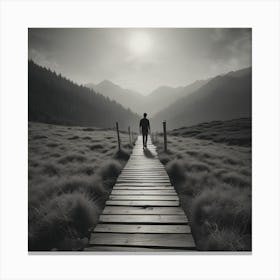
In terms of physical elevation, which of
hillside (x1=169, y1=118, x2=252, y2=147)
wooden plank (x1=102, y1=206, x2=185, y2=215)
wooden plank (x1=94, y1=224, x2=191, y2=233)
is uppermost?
hillside (x1=169, y1=118, x2=252, y2=147)

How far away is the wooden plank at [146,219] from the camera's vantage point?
252 centimetres

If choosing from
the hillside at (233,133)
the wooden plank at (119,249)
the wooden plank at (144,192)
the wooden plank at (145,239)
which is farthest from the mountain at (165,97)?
the wooden plank at (119,249)

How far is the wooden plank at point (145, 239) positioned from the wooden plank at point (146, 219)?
0.79 feet

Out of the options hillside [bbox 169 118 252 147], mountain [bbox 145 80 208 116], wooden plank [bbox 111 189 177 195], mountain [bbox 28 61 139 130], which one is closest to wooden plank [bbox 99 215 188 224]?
wooden plank [bbox 111 189 177 195]

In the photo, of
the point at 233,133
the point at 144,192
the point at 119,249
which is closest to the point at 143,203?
the point at 144,192

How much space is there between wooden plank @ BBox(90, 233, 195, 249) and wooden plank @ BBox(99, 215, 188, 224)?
241mm

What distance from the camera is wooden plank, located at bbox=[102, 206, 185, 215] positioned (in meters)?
2.76

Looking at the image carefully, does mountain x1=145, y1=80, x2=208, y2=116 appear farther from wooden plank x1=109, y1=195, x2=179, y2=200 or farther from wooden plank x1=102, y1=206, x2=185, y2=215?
wooden plank x1=102, y1=206, x2=185, y2=215
